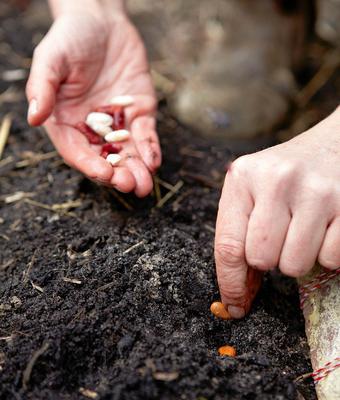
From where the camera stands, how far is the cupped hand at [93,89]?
167cm

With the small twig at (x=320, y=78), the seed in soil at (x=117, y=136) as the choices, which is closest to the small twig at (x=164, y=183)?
the seed in soil at (x=117, y=136)

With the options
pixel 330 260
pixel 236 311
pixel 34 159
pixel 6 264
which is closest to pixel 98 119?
pixel 34 159

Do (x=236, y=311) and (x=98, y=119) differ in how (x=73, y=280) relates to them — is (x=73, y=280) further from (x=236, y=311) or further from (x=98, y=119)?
(x=98, y=119)

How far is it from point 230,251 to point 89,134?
2.63 ft

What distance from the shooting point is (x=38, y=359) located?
126 cm

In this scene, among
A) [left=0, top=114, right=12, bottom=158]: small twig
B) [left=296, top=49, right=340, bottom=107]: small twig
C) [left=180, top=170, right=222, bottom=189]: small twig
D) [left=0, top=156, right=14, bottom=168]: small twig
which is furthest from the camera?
[left=296, top=49, right=340, bottom=107]: small twig

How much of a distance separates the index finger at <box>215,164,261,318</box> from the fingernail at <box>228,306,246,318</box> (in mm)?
64

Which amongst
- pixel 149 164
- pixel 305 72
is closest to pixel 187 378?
pixel 149 164

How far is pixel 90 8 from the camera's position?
83.3 inches

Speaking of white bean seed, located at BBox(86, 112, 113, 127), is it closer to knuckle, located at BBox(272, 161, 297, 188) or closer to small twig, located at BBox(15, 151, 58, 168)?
small twig, located at BBox(15, 151, 58, 168)

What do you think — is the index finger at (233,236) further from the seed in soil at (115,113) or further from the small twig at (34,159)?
the small twig at (34,159)

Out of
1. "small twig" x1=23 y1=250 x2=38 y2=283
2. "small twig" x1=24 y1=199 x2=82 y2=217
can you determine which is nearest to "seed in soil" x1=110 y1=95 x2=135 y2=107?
"small twig" x1=24 y1=199 x2=82 y2=217

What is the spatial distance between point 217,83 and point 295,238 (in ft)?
5.16

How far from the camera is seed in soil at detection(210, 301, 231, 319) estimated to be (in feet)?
4.79
